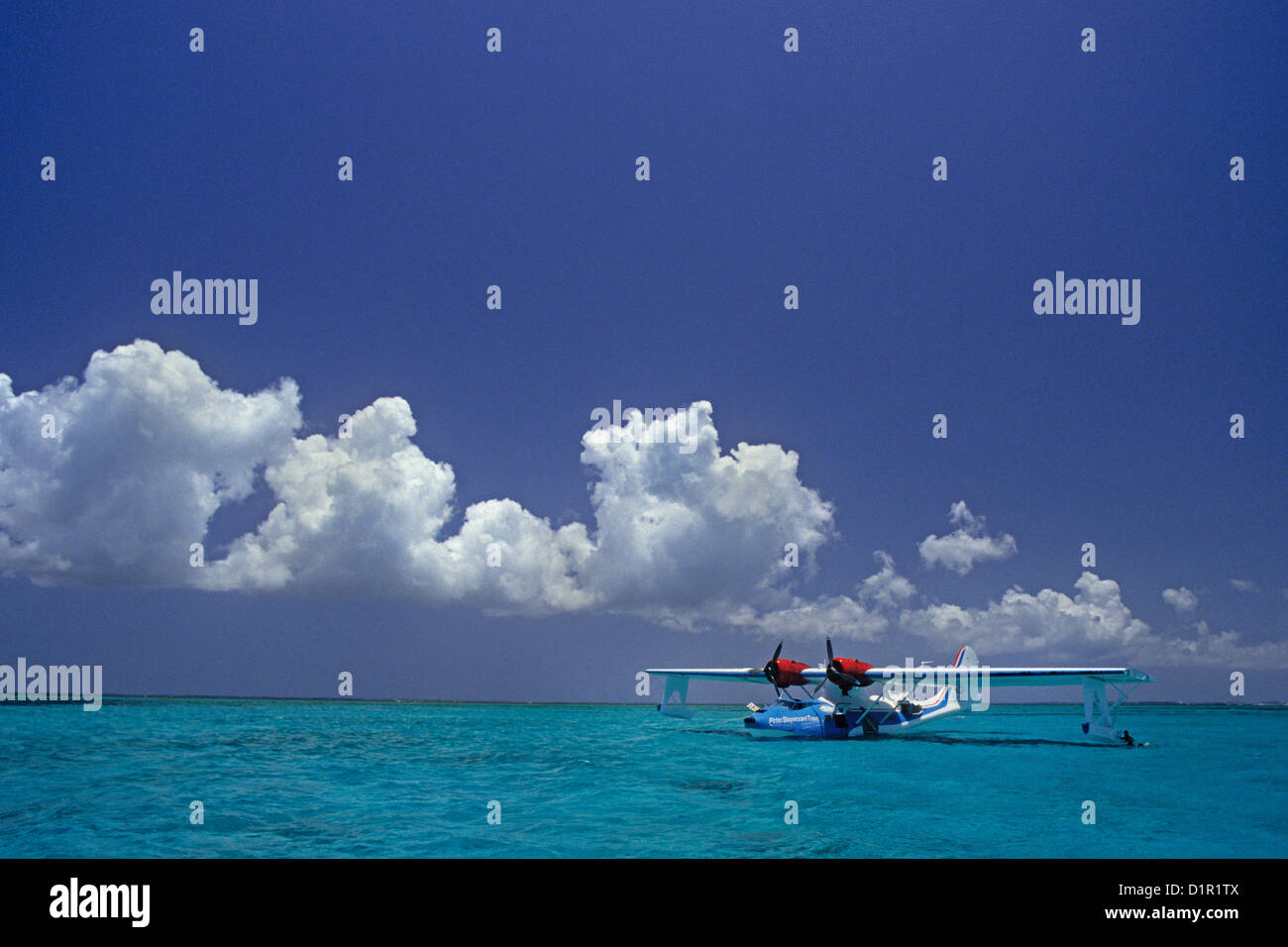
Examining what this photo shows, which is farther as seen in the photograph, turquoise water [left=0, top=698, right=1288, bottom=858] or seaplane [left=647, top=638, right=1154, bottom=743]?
seaplane [left=647, top=638, right=1154, bottom=743]

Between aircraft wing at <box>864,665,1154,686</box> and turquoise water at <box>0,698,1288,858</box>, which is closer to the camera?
turquoise water at <box>0,698,1288,858</box>

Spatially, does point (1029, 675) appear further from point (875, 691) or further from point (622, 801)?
point (622, 801)

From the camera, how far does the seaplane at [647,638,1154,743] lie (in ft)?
136

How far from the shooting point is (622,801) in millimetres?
20781

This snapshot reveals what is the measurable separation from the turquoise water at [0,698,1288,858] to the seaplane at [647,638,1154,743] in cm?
432

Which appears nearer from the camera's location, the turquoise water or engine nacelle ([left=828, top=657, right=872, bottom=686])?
the turquoise water

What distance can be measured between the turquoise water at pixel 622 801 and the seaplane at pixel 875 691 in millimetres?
4321

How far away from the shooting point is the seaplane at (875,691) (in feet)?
136

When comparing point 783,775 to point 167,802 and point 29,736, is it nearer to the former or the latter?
point 167,802

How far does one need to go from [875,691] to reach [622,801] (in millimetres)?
28588
